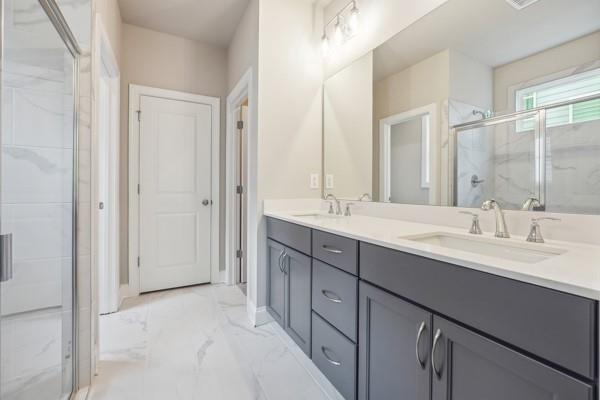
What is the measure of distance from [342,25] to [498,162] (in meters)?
1.56

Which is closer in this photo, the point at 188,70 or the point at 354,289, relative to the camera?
the point at 354,289

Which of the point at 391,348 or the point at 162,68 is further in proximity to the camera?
the point at 162,68

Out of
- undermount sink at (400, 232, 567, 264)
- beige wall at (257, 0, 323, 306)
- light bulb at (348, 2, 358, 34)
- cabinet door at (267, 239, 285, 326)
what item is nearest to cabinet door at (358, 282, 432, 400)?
undermount sink at (400, 232, 567, 264)

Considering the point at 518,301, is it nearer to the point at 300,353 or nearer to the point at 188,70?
the point at 300,353

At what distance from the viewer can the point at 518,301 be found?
2.18 feet

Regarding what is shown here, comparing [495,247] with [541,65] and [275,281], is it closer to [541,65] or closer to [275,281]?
[541,65]

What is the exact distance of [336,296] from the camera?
1.32 m

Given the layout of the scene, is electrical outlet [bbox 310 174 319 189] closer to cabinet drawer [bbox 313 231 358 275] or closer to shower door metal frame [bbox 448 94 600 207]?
cabinet drawer [bbox 313 231 358 275]

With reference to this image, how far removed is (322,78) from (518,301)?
214cm

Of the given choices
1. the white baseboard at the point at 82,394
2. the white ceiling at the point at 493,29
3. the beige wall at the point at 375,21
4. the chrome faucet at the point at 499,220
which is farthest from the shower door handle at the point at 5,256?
the beige wall at the point at 375,21

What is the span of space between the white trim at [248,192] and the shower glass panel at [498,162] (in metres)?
1.35

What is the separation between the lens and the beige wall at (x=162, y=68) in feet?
8.66

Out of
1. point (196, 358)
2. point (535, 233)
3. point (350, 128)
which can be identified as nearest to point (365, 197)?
point (350, 128)

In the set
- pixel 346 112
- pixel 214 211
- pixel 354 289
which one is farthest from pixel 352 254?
pixel 214 211
